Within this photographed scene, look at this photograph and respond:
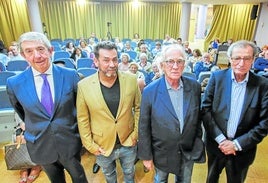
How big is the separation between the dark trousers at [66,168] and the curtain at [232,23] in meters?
11.5

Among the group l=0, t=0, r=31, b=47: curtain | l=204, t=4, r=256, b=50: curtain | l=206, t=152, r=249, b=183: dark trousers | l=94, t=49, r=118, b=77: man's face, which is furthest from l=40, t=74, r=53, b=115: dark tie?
l=204, t=4, r=256, b=50: curtain

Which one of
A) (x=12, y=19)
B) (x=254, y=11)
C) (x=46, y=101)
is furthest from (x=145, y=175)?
(x=254, y=11)

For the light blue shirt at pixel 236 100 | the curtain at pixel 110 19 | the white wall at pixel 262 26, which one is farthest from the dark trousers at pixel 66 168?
the curtain at pixel 110 19

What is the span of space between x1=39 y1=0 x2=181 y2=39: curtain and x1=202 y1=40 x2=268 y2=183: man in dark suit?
1053 centimetres

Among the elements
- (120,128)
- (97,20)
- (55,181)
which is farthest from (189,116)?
(97,20)

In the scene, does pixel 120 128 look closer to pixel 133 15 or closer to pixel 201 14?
pixel 133 15

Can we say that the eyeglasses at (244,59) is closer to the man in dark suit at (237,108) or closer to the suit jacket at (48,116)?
the man in dark suit at (237,108)

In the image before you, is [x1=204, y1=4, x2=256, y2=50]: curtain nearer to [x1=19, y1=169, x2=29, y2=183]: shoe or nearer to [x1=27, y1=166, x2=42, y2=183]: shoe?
[x1=27, y1=166, x2=42, y2=183]: shoe

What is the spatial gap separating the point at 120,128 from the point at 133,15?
10.7m

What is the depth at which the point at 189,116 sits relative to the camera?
1.30 metres

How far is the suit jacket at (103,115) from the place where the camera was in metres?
1.37

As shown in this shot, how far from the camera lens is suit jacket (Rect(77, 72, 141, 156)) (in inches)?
53.8

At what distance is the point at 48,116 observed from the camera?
135 cm

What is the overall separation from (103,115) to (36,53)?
60cm
